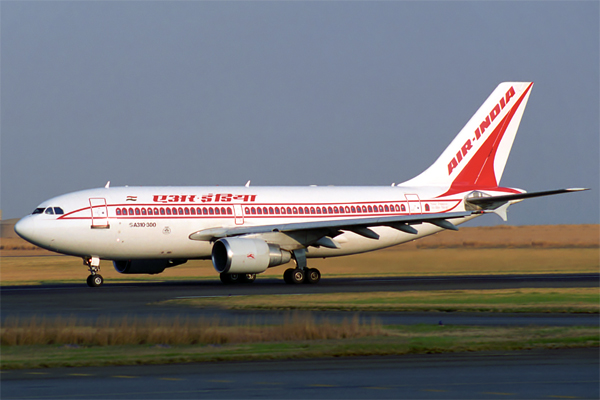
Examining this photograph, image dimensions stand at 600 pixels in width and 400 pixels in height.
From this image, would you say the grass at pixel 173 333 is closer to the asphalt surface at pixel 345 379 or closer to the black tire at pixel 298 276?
the asphalt surface at pixel 345 379

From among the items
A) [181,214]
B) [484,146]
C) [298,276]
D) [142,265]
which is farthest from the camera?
[484,146]

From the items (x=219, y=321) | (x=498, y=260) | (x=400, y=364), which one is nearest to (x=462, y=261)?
(x=498, y=260)

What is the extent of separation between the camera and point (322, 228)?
39.3 metres

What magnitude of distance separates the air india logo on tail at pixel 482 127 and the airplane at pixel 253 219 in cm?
7

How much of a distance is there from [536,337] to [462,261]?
114 feet

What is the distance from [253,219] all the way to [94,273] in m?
6.80

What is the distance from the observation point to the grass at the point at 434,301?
84.8 feet

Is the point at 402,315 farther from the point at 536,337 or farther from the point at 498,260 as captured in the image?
the point at 498,260

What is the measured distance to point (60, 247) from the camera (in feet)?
124

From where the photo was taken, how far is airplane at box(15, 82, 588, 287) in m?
37.8

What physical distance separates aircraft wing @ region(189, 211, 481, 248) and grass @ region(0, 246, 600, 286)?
846 cm

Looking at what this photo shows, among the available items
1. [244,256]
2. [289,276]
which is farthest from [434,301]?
[289,276]

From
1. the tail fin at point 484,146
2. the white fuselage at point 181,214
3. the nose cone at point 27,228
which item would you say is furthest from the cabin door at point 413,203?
the nose cone at point 27,228

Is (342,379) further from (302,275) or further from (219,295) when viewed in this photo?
(302,275)
